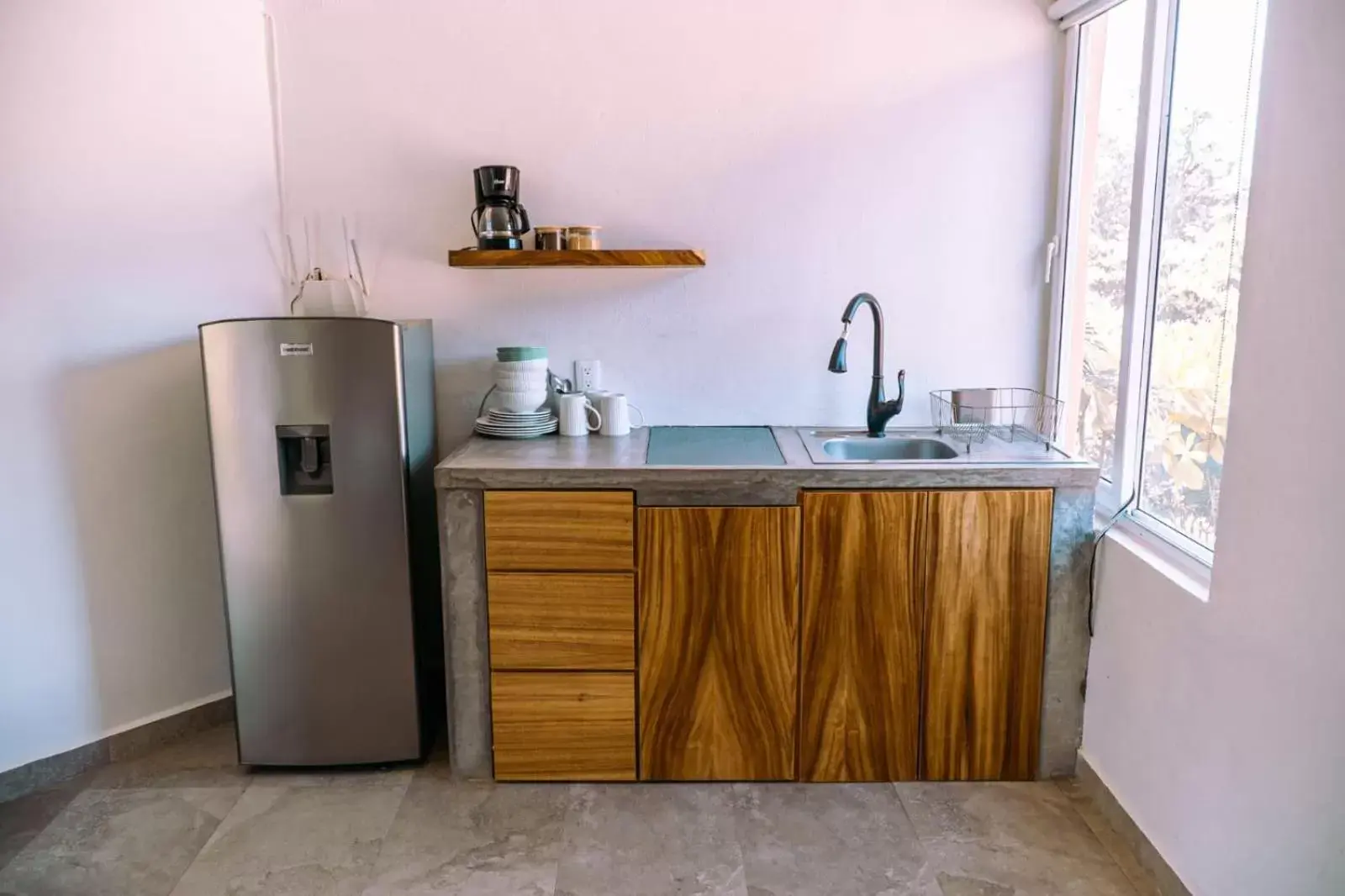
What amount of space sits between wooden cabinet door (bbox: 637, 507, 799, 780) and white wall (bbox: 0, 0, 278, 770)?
1.32 metres

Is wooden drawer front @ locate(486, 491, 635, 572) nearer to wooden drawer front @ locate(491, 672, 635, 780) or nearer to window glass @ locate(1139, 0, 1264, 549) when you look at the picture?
wooden drawer front @ locate(491, 672, 635, 780)

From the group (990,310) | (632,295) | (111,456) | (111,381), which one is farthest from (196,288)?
(990,310)

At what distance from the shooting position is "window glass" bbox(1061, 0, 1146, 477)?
7.84 ft

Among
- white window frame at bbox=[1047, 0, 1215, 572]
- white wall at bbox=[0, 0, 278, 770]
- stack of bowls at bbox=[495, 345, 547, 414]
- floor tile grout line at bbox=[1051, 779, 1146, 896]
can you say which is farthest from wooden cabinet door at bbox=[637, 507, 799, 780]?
white wall at bbox=[0, 0, 278, 770]

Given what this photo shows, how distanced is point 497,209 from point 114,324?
3.33 ft

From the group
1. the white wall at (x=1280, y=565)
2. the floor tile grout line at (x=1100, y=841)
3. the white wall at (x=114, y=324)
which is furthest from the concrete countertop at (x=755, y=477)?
the white wall at (x=114, y=324)

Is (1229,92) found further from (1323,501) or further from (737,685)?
(737,685)

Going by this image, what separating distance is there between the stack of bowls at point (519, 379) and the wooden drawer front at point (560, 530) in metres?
0.42

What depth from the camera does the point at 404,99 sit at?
8.89ft

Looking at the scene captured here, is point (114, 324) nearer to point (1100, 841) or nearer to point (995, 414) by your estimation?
point (995, 414)

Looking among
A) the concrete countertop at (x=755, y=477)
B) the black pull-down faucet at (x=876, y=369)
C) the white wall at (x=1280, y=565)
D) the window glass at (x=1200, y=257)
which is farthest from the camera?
the black pull-down faucet at (x=876, y=369)

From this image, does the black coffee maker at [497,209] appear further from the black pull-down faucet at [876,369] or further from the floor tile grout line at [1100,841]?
the floor tile grout line at [1100,841]

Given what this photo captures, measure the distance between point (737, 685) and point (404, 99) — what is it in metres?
1.84

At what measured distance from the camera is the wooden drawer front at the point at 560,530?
7.52 feet
